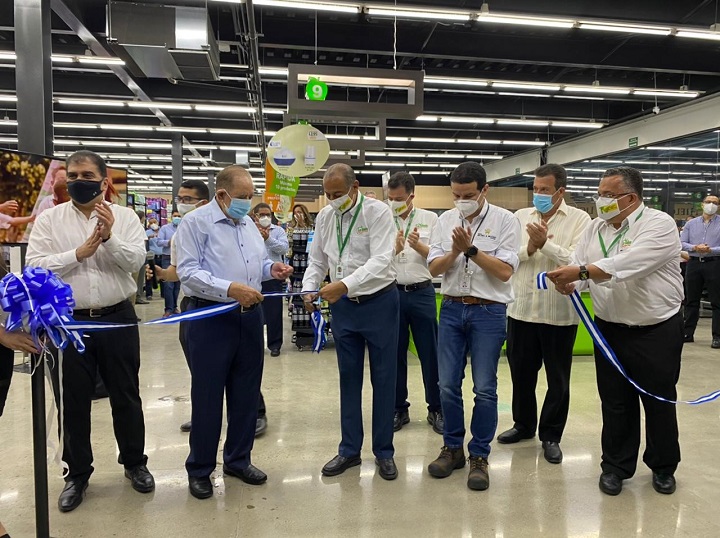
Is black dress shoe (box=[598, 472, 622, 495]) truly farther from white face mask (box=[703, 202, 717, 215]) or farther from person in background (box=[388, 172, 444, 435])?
white face mask (box=[703, 202, 717, 215])

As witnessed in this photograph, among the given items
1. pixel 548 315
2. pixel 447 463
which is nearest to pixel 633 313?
pixel 548 315

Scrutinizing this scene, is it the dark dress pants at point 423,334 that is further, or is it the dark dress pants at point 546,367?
the dark dress pants at point 423,334


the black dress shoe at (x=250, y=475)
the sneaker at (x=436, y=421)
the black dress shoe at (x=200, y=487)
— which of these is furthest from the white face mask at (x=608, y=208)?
the black dress shoe at (x=200, y=487)

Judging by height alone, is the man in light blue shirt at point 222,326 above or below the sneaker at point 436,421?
above

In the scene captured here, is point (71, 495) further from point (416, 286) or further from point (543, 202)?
point (543, 202)

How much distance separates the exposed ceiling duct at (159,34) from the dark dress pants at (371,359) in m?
4.13

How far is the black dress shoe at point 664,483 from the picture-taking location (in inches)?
110

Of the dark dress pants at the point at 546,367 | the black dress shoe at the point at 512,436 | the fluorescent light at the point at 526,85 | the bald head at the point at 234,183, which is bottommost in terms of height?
the black dress shoe at the point at 512,436

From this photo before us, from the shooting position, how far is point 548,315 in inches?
126

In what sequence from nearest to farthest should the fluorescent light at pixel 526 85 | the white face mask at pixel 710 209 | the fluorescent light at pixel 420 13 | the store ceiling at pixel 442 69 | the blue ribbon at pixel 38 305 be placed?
the blue ribbon at pixel 38 305 → the fluorescent light at pixel 420 13 → the store ceiling at pixel 442 69 → the white face mask at pixel 710 209 → the fluorescent light at pixel 526 85

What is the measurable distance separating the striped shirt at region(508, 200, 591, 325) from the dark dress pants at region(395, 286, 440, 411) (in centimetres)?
62

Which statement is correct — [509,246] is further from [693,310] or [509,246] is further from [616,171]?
[693,310]

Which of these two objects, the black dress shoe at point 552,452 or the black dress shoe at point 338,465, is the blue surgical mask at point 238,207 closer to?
the black dress shoe at point 338,465

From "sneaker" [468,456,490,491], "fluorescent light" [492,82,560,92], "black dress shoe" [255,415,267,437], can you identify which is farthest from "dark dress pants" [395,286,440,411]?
"fluorescent light" [492,82,560,92]
